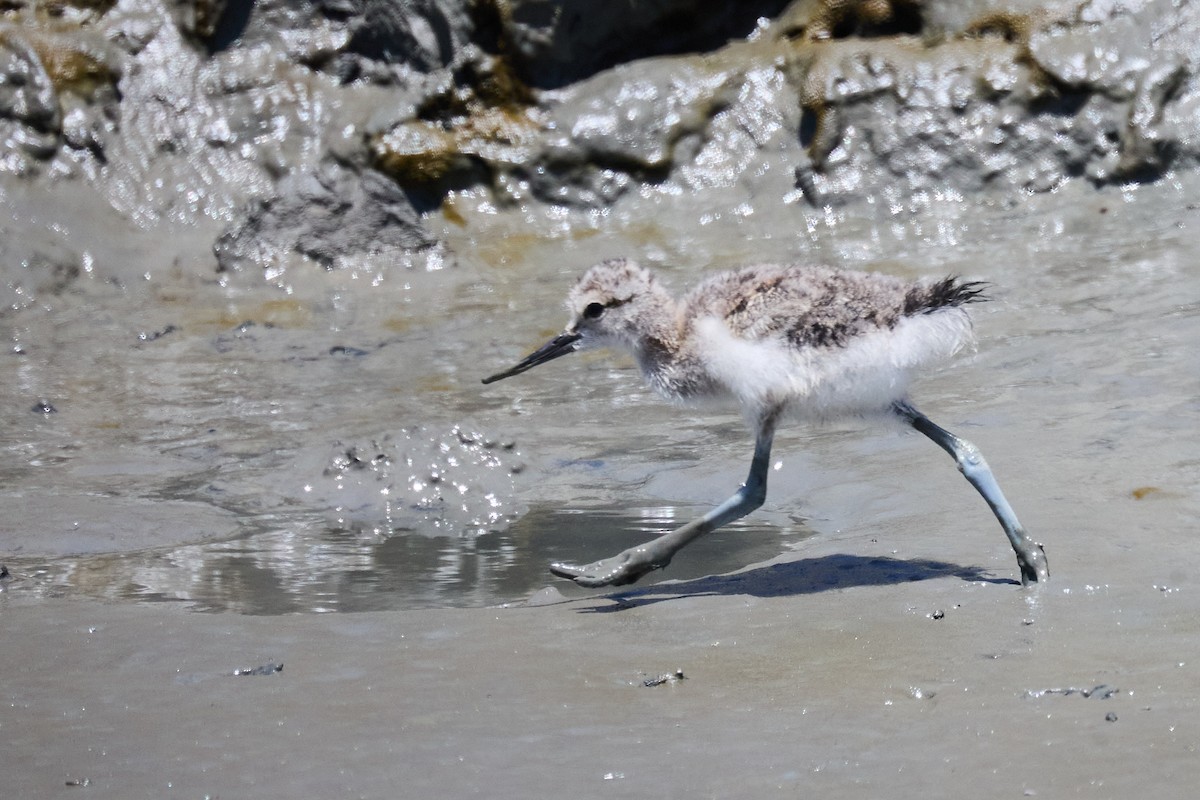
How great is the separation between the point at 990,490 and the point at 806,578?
1.89ft

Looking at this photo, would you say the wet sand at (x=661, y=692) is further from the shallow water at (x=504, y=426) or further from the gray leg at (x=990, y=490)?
the shallow water at (x=504, y=426)

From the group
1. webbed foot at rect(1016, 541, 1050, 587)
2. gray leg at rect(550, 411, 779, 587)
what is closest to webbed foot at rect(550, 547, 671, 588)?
gray leg at rect(550, 411, 779, 587)

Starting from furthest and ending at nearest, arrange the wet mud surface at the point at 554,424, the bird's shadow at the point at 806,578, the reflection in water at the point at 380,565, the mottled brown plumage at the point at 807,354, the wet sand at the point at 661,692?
1. the reflection in water at the point at 380,565
2. the mottled brown plumage at the point at 807,354
3. the bird's shadow at the point at 806,578
4. the wet mud surface at the point at 554,424
5. the wet sand at the point at 661,692

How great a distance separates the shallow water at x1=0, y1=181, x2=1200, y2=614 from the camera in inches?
179

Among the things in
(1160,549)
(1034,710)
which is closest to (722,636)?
(1034,710)

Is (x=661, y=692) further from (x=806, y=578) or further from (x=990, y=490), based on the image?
(x=990, y=490)

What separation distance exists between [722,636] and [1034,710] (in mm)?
921

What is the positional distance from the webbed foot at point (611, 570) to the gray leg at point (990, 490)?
899 millimetres

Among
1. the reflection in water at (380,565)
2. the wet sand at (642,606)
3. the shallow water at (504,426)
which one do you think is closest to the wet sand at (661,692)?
the wet sand at (642,606)

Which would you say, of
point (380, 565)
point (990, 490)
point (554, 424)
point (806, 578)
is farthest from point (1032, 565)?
point (554, 424)

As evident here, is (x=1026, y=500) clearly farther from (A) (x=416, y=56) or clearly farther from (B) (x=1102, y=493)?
(A) (x=416, y=56)

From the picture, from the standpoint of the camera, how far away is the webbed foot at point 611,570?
4.11 metres

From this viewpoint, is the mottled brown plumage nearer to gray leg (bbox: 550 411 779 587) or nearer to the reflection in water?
gray leg (bbox: 550 411 779 587)

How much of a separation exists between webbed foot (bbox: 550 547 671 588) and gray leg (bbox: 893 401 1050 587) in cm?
90
